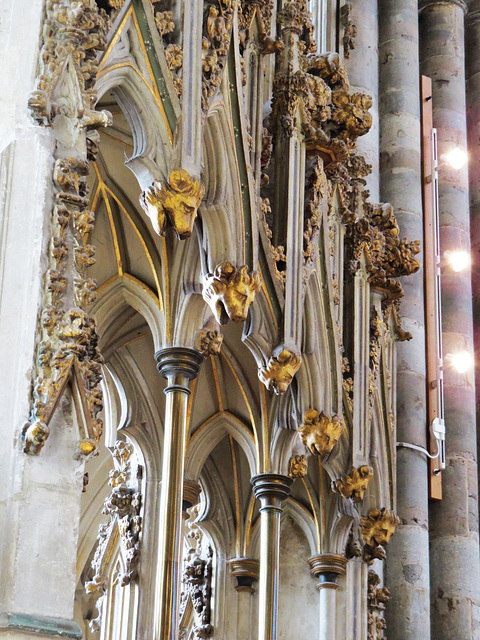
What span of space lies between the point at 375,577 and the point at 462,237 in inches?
223

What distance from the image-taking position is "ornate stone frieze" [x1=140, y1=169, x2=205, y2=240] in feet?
24.7

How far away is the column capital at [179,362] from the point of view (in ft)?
29.5

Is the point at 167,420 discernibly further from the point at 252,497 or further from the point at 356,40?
the point at 356,40

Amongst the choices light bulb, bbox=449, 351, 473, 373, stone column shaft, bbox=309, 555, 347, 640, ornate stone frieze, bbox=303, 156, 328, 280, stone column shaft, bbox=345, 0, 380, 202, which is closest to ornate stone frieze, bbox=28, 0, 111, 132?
ornate stone frieze, bbox=303, 156, 328, 280

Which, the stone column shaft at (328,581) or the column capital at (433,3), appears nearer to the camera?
the stone column shaft at (328,581)

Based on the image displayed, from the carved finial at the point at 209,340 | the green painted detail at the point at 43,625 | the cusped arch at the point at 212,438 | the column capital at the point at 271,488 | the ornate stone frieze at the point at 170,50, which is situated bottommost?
the green painted detail at the point at 43,625

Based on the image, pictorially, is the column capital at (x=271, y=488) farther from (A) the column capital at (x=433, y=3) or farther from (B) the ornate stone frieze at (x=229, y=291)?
(A) the column capital at (x=433, y=3)

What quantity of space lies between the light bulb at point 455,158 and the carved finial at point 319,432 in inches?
307

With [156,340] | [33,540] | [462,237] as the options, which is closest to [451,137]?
[462,237]

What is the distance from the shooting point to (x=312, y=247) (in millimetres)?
9984

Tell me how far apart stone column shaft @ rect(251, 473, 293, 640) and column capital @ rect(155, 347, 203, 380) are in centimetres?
171

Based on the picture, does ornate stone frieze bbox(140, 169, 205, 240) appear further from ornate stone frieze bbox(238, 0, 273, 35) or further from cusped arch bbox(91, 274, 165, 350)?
ornate stone frieze bbox(238, 0, 273, 35)

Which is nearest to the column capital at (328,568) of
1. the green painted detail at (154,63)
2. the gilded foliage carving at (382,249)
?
the gilded foliage carving at (382,249)

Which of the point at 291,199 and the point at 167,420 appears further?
the point at 291,199
